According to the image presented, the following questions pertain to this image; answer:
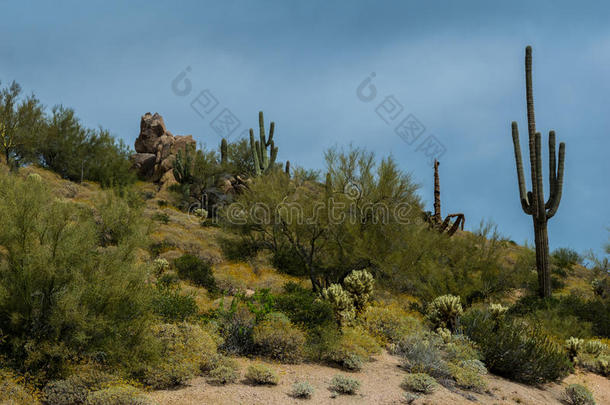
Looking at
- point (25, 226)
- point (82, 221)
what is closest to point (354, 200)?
point (82, 221)

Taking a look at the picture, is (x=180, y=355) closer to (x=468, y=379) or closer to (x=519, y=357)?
(x=468, y=379)

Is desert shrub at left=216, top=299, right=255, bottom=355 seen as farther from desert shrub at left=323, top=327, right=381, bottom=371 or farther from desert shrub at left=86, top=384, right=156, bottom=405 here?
desert shrub at left=86, top=384, right=156, bottom=405

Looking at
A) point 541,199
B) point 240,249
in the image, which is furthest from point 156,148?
point 541,199

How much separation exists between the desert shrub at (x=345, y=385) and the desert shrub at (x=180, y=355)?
1.94 meters

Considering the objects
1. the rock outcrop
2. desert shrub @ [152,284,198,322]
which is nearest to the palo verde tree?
the rock outcrop

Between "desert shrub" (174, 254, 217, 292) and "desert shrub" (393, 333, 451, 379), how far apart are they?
270 inches

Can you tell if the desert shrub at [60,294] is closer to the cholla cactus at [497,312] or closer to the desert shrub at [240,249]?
the cholla cactus at [497,312]

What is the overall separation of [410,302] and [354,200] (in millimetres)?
3748

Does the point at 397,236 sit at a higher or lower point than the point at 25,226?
higher

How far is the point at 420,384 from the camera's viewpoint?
712 centimetres

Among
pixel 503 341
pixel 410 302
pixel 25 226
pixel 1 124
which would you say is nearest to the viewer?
pixel 25 226

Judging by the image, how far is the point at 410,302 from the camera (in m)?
14.5

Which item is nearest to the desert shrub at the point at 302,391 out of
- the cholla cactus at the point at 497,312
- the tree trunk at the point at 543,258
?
the cholla cactus at the point at 497,312

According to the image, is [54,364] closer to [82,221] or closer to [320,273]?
[82,221]
